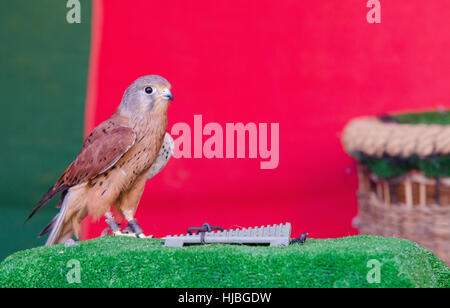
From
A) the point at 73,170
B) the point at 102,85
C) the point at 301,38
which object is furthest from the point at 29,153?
the point at 301,38

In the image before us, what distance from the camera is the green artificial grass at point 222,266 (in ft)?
4.25

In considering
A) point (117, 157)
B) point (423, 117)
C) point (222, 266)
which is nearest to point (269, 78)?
point (423, 117)

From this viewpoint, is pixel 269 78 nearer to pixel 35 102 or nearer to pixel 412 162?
pixel 412 162

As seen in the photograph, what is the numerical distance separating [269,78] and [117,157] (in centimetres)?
115

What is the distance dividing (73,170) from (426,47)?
1.65 m

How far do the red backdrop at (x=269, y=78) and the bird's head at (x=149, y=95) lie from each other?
0.91 metres

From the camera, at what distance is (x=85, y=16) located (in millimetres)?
2486

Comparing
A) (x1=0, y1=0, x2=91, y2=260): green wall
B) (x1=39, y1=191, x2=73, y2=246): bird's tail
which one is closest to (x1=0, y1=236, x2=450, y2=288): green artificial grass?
(x1=39, y1=191, x2=73, y2=246): bird's tail

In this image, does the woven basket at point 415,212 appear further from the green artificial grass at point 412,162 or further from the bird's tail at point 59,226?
the bird's tail at point 59,226

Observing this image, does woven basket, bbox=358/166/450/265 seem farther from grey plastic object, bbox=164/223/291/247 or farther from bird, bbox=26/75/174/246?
bird, bbox=26/75/174/246

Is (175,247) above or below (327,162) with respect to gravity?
below

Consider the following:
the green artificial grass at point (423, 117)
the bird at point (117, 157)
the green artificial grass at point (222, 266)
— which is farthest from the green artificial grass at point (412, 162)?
the bird at point (117, 157)

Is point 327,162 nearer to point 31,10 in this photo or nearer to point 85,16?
point 85,16

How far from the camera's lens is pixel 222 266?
1.33m
